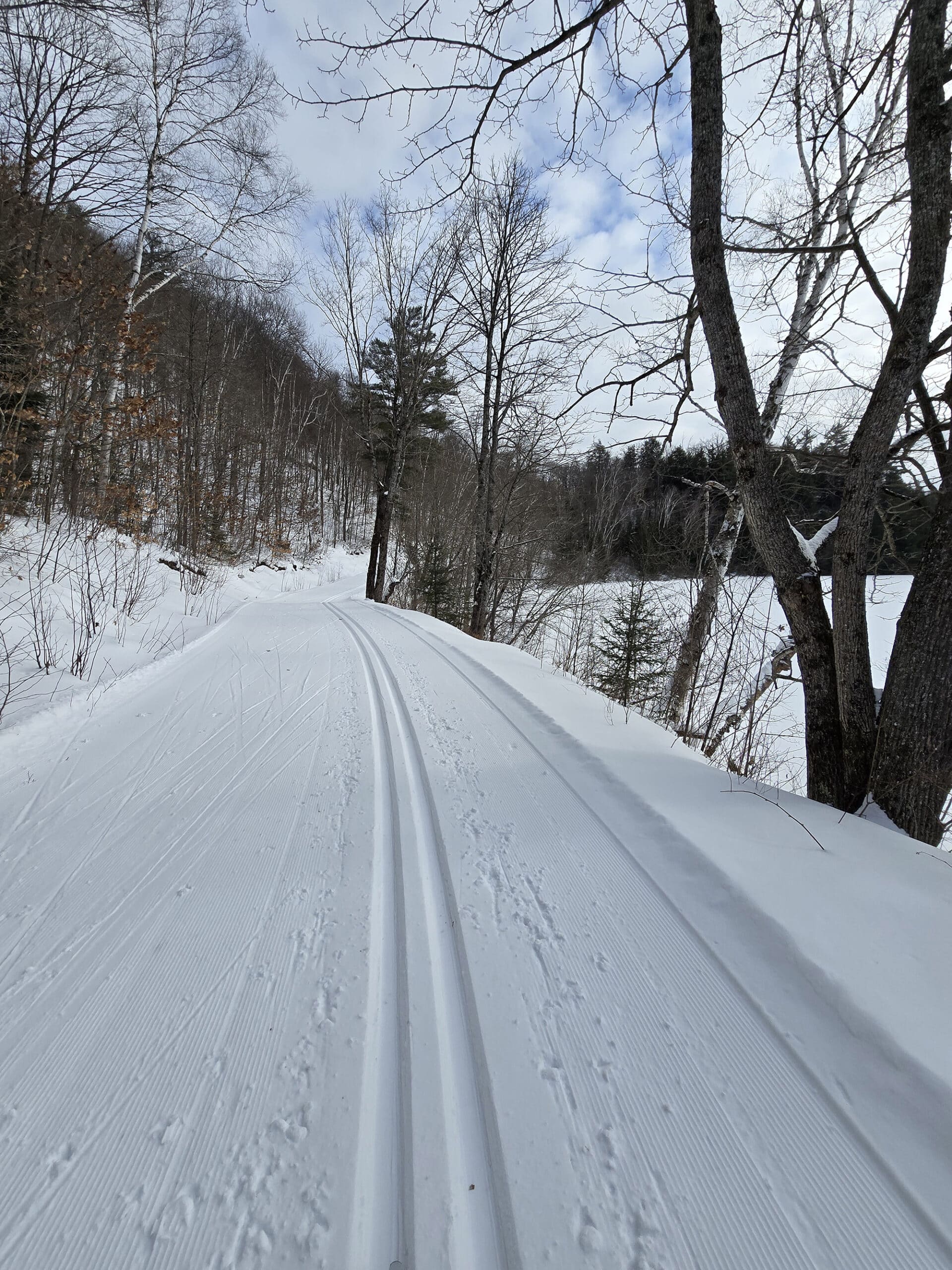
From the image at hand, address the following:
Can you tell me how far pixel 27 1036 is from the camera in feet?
4.29

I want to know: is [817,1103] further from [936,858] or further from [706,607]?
[706,607]

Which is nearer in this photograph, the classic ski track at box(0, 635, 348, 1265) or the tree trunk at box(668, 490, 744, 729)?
the classic ski track at box(0, 635, 348, 1265)

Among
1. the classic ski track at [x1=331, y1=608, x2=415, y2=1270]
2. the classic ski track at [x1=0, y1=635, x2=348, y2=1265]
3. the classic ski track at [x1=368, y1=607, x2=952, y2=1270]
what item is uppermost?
the classic ski track at [x1=368, y1=607, x2=952, y2=1270]

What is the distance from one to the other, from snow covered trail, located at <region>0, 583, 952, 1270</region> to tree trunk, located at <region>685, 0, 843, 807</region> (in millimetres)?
1286

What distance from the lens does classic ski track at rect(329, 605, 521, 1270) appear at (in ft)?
3.10

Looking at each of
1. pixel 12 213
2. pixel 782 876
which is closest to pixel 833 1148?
pixel 782 876

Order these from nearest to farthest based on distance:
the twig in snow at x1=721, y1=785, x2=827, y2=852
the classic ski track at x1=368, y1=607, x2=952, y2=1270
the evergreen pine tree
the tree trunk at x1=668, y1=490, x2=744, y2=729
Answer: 1. the classic ski track at x1=368, y1=607, x2=952, y2=1270
2. the twig in snow at x1=721, y1=785, x2=827, y2=852
3. the tree trunk at x1=668, y1=490, x2=744, y2=729
4. the evergreen pine tree

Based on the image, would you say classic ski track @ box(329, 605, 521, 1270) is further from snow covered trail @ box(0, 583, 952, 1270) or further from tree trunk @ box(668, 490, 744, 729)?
tree trunk @ box(668, 490, 744, 729)

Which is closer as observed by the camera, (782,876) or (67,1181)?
(67,1181)

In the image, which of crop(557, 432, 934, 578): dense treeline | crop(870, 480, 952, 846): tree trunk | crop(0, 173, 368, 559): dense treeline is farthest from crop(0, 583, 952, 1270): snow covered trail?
crop(0, 173, 368, 559): dense treeline

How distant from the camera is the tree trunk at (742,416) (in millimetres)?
2812

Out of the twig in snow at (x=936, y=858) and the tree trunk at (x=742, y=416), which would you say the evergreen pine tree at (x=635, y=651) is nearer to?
the tree trunk at (x=742, y=416)

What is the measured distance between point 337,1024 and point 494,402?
36.9ft

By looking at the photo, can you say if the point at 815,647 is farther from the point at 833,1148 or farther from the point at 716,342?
the point at 833,1148
